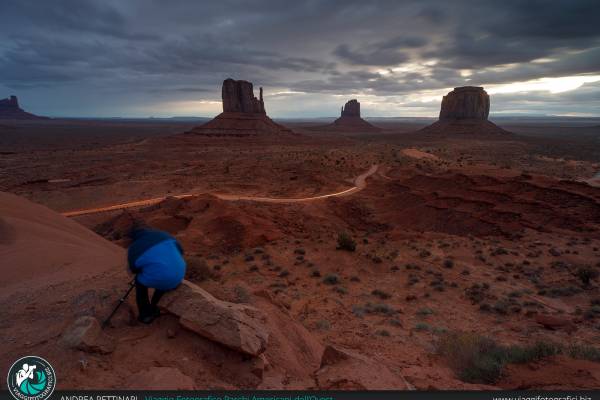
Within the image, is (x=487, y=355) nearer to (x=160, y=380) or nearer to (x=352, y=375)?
(x=352, y=375)

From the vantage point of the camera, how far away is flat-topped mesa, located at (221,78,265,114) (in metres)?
97.5

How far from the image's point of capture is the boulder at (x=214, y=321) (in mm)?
5070

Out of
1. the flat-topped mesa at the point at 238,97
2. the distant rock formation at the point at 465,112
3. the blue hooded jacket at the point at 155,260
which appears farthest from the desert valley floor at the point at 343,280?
the distant rock formation at the point at 465,112

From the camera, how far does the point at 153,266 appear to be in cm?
516

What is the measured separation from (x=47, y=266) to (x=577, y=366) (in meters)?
10.6

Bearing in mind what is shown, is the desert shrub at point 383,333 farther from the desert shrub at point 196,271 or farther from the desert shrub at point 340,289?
the desert shrub at point 196,271

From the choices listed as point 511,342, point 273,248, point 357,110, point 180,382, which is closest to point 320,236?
point 273,248

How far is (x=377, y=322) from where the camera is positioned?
915 cm

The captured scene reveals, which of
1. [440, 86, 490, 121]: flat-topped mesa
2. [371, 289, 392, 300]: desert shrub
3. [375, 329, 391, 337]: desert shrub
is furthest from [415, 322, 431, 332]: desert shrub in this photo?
[440, 86, 490, 121]: flat-topped mesa

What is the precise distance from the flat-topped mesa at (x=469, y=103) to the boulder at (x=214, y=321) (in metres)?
128

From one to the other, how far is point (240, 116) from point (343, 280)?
90.1 meters

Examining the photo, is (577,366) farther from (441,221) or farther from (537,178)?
(537,178)

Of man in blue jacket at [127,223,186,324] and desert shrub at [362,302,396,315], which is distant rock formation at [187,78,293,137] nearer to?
desert shrub at [362,302,396,315]

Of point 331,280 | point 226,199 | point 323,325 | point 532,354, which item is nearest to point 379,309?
point 323,325
